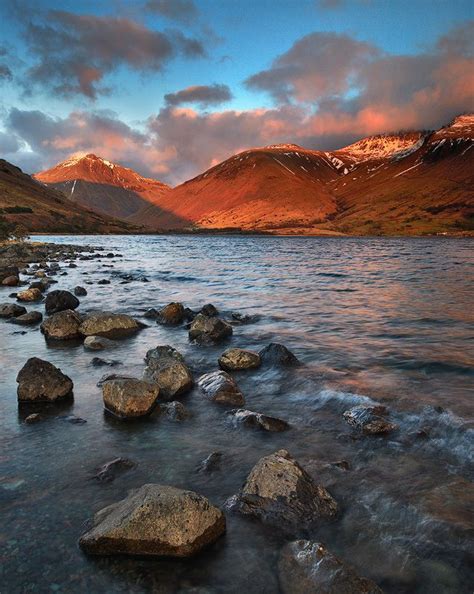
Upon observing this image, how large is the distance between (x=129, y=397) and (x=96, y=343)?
6.17 metres

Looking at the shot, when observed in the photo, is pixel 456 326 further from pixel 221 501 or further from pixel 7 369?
pixel 7 369

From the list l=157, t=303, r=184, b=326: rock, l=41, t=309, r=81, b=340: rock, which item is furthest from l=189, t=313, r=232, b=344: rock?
l=41, t=309, r=81, b=340: rock

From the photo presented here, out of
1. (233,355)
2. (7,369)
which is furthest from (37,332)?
(233,355)

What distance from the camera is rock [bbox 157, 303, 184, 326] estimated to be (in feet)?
64.5

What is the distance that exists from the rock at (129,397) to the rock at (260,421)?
1912mm

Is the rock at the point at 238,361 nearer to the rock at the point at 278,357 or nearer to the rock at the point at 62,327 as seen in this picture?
the rock at the point at 278,357

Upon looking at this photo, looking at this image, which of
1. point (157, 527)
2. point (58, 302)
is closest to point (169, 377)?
point (157, 527)

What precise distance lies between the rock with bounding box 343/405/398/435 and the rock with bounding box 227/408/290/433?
1453mm

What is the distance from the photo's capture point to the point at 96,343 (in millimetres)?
15094

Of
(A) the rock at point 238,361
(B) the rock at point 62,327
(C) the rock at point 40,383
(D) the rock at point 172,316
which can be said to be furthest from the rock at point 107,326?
(C) the rock at point 40,383

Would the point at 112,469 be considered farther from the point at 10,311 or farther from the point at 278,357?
the point at 10,311

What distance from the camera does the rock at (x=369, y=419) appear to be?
892 centimetres

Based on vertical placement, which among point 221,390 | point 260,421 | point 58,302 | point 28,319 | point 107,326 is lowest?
point 260,421

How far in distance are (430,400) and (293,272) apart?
37.2 m
